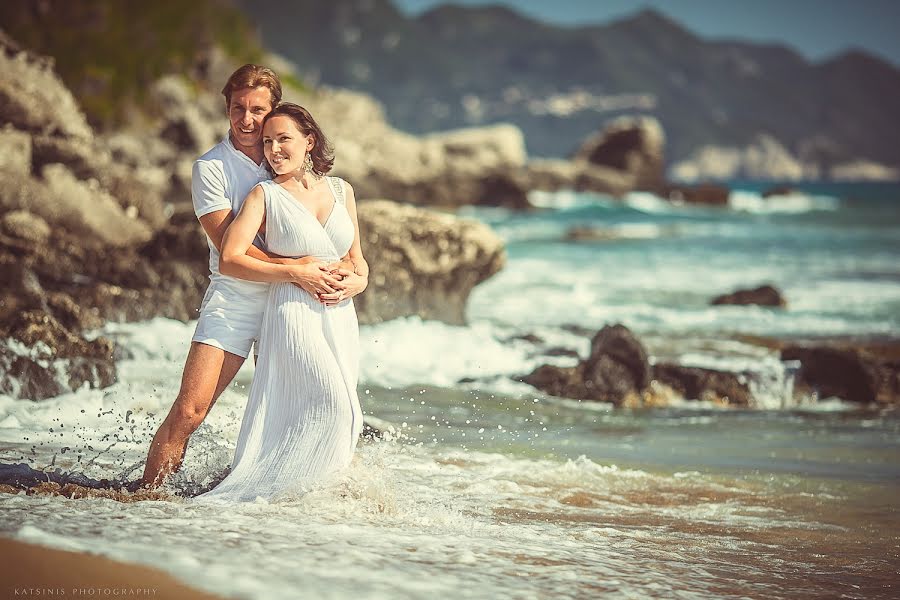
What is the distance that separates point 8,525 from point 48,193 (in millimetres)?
10124

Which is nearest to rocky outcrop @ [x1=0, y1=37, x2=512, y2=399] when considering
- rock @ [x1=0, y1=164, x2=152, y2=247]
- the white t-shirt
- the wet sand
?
rock @ [x1=0, y1=164, x2=152, y2=247]

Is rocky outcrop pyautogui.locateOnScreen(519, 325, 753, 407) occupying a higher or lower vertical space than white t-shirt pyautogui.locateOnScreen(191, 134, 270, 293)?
lower

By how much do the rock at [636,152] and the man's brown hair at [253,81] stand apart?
7761cm

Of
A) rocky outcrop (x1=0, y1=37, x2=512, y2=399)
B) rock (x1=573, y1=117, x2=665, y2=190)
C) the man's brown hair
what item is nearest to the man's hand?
the man's brown hair

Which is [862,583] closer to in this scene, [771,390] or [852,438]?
[852,438]

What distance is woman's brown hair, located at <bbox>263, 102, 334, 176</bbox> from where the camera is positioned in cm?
537

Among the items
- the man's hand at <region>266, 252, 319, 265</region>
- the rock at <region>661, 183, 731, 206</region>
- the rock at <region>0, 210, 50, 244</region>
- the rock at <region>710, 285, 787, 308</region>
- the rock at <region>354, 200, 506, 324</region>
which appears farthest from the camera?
the rock at <region>661, 183, 731, 206</region>

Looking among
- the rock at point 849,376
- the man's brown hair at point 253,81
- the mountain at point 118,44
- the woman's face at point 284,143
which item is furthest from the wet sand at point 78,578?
the mountain at point 118,44

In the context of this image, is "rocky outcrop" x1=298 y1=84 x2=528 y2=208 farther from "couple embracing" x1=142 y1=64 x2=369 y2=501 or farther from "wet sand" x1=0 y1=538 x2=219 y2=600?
"wet sand" x1=0 y1=538 x2=219 y2=600

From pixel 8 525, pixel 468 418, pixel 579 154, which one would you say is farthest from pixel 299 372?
pixel 579 154

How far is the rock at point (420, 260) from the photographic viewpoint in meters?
13.0

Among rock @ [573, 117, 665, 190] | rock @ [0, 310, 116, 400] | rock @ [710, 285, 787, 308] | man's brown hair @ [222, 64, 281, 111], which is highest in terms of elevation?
rock @ [573, 117, 665, 190]

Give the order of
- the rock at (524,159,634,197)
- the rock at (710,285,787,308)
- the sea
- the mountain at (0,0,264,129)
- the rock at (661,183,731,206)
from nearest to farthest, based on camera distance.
Result: the sea < the rock at (710,285,787,308) < the mountain at (0,0,264,129) < the rock at (661,183,731,206) < the rock at (524,159,634,197)

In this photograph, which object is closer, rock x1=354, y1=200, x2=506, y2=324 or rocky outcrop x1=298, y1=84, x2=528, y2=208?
rock x1=354, y1=200, x2=506, y2=324
